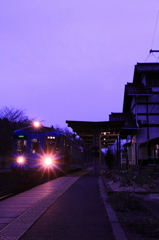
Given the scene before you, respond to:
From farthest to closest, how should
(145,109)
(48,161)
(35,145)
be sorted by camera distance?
(145,109) → (35,145) → (48,161)

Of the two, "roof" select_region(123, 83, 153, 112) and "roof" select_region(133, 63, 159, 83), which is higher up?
"roof" select_region(133, 63, 159, 83)

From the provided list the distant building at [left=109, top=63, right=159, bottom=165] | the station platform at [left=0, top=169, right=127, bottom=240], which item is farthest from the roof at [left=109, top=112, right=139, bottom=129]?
the station platform at [left=0, top=169, right=127, bottom=240]

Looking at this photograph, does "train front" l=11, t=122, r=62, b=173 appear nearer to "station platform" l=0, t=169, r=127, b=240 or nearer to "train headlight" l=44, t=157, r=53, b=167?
"train headlight" l=44, t=157, r=53, b=167

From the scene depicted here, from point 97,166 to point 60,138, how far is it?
632 cm

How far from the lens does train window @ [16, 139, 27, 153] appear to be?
61.4 feet

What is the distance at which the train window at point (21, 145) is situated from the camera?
61.4 feet

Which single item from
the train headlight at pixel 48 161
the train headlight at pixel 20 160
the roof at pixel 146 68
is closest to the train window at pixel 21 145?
the train headlight at pixel 20 160

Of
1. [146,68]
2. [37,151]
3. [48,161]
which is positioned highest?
[146,68]

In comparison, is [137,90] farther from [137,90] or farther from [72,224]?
[72,224]

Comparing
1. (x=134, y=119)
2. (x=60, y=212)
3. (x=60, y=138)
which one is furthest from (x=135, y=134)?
(x=60, y=212)

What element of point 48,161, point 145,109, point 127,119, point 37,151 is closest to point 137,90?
point 145,109

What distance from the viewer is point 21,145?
1881cm

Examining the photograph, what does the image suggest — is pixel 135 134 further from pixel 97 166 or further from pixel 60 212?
pixel 60 212

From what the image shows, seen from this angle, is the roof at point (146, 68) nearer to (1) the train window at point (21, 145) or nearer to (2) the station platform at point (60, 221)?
(1) the train window at point (21, 145)
